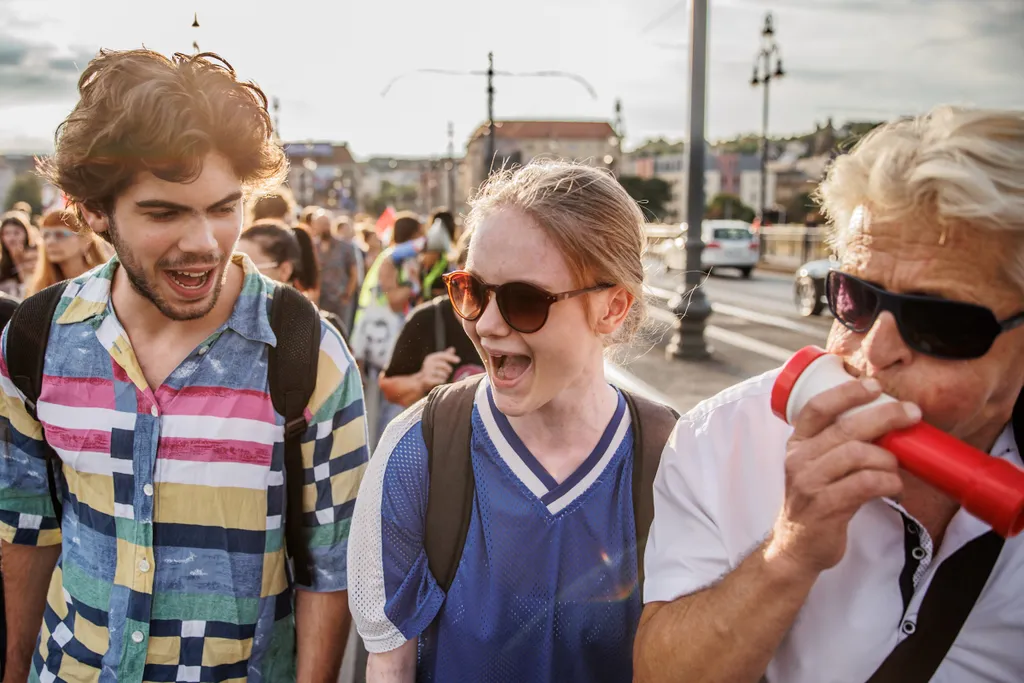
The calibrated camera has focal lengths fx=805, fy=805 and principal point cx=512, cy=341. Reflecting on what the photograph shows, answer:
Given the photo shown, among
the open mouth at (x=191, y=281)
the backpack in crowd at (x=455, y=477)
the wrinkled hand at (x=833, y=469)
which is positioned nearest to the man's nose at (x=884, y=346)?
the wrinkled hand at (x=833, y=469)

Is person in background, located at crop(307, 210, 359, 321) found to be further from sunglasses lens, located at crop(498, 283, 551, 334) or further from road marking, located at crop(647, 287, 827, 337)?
sunglasses lens, located at crop(498, 283, 551, 334)

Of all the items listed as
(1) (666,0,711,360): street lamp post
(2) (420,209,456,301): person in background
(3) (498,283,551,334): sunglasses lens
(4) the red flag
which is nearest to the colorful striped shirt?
(3) (498,283,551,334): sunglasses lens

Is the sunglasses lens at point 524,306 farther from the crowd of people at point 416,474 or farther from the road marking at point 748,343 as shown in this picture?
the road marking at point 748,343

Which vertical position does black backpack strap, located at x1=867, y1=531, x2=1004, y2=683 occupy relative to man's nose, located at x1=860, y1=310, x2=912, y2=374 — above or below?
below

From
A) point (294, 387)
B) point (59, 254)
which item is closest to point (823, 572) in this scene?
point (294, 387)

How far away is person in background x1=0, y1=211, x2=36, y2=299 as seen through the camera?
243 inches

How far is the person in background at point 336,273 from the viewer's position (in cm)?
846

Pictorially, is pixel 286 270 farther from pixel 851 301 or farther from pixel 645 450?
pixel 851 301

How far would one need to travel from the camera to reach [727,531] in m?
1.37

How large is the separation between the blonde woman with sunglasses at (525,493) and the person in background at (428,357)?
1.57 m

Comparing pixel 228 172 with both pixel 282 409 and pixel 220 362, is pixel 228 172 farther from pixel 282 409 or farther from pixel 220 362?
pixel 282 409

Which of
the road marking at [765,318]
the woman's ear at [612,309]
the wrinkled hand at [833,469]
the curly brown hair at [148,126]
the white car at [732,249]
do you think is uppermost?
the curly brown hair at [148,126]

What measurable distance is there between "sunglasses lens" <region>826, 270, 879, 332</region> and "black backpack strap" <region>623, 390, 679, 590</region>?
48cm

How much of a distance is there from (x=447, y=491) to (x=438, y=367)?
1759mm
